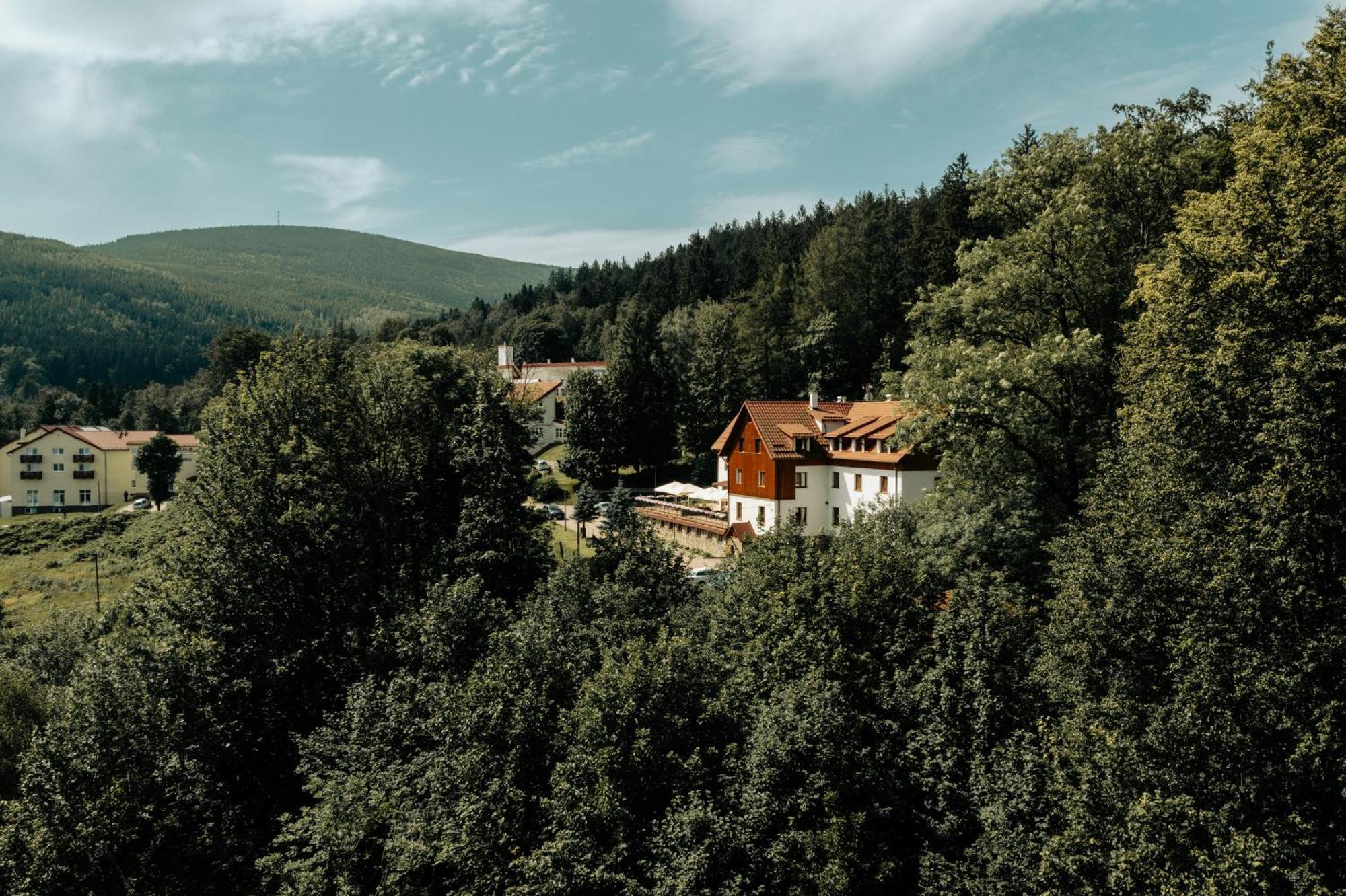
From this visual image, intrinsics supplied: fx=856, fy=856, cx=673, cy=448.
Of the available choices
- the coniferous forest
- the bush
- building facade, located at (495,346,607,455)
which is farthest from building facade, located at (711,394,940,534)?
building facade, located at (495,346,607,455)

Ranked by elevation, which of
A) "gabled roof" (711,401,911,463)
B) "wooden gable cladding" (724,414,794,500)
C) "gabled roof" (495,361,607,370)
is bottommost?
"wooden gable cladding" (724,414,794,500)

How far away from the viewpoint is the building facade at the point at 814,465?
45000mm

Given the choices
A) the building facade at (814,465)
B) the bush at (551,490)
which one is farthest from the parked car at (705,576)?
the bush at (551,490)

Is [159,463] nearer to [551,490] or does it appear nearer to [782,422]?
[551,490]

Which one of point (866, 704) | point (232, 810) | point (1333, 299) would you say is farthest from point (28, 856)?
point (1333, 299)

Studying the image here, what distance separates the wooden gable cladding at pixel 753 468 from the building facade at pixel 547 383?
2526 cm

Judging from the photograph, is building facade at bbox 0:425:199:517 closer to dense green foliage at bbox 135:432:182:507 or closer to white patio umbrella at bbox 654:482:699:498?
dense green foliage at bbox 135:432:182:507

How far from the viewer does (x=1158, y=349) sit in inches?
675

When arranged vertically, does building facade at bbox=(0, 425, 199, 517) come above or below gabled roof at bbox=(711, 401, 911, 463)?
below

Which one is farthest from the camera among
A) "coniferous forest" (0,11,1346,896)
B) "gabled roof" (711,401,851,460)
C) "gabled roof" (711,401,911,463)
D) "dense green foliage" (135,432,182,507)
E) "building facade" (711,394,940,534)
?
"dense green foliage" (135,432,182,507)

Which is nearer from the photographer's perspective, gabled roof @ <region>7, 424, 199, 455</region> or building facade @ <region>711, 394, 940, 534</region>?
building facade @ <region>711, 394, 940, 534</region>

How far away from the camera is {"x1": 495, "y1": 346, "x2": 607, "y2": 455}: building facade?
3499 inches

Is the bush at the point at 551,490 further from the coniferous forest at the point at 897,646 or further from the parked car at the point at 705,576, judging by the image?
the coniferous forest at the point at 897,646

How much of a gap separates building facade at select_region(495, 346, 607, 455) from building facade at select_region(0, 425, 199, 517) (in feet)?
124
